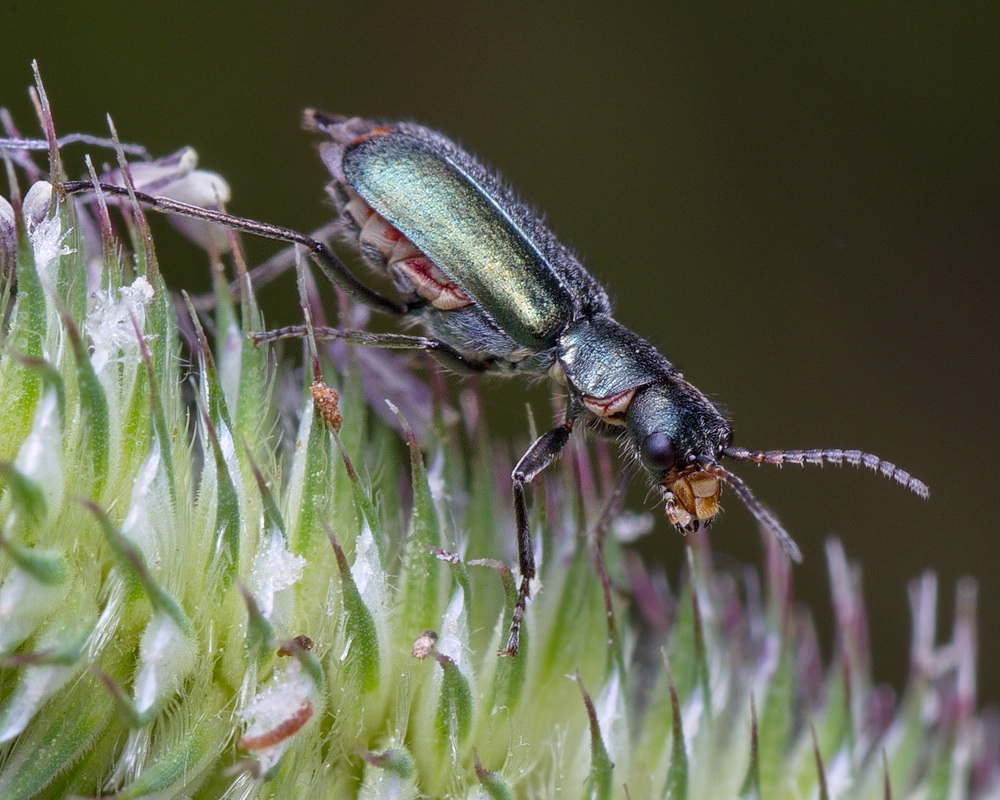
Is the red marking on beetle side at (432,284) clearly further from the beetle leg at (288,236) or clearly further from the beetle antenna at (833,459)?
the beetle antenna at (833,459)

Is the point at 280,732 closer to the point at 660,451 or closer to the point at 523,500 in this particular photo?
the point at 523,500

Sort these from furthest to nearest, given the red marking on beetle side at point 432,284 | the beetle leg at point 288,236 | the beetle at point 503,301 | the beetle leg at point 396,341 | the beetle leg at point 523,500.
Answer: the red marking on beetle side at point 432,284, the beetle at point 503,301, the beetle leg at point 288,236, the beetle leg at point 396,341, the beetle leg at point 523,500

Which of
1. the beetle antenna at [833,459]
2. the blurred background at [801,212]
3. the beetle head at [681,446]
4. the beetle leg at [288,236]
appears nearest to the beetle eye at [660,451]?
the beetle head at [681,446]

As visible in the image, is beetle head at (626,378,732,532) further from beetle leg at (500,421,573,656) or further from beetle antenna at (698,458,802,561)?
beetle leg at (500,421,573,656)

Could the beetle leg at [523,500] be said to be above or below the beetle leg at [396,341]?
below

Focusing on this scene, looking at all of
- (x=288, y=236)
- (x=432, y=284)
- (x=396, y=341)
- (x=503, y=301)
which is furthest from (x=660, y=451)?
(x=288, y=236)

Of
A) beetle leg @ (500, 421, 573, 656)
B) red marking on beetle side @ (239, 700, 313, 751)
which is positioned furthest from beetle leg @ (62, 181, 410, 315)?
red marking on beetle side @ (239, 700, 313, 751)
